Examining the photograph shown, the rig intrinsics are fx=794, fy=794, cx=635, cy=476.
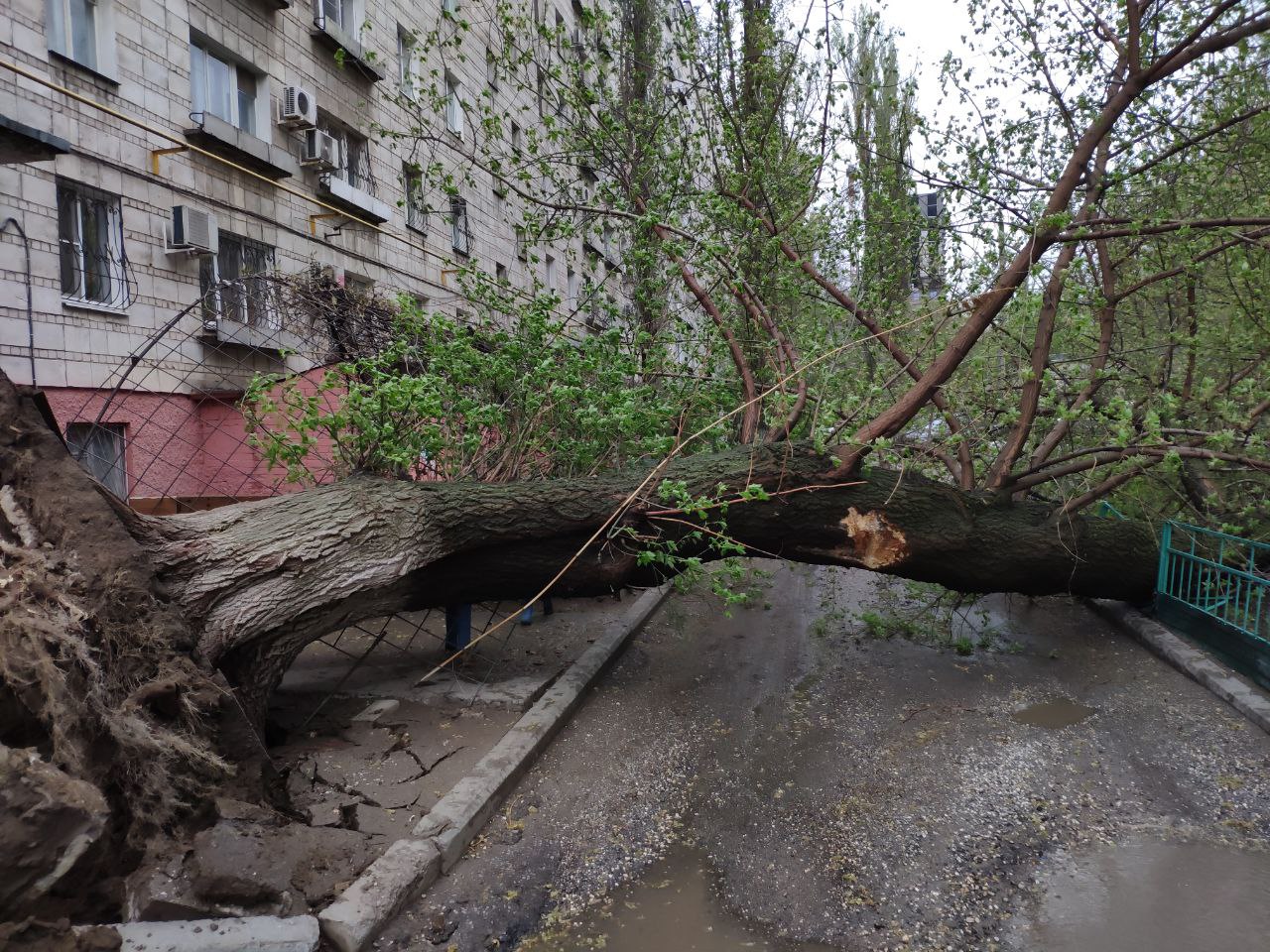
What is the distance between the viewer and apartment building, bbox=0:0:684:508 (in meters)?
7.91

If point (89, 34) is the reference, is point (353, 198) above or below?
below

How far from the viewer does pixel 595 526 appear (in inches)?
209

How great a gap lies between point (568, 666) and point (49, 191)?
24.1ft

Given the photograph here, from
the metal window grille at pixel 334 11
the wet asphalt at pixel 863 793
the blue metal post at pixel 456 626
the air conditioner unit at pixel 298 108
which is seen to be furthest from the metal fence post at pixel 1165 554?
the metal window grille at pixel 334 11

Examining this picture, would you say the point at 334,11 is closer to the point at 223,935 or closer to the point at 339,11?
the point at 339,11

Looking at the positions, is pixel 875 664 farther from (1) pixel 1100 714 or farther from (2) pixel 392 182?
(2) pixel 392 182

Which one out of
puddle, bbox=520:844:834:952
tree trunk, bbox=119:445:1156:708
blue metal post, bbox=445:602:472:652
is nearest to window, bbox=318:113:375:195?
blue metal post, bbox=445:602:472:652

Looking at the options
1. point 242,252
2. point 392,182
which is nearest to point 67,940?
point 242,252

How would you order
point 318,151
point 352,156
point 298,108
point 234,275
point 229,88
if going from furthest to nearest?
point 352,156, point 318,151, point 298,108, point 229,88, point 234,275

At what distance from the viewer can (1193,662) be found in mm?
5602

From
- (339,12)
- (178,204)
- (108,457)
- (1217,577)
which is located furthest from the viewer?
(339,12)

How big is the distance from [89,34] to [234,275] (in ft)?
9.71

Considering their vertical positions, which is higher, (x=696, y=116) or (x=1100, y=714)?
(x=696, y=116)

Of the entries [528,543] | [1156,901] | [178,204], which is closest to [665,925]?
[1156,901]
